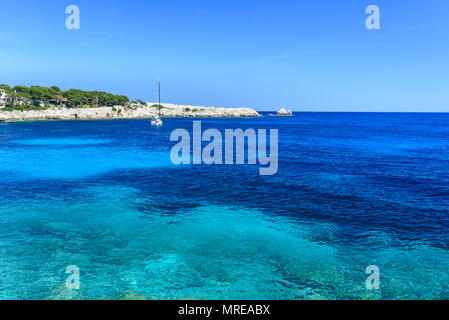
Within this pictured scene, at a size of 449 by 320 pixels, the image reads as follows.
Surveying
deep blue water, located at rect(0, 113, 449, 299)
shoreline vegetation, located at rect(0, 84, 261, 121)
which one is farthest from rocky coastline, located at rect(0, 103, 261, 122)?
deep blue water, located at rect(0, 113, 449, 299)

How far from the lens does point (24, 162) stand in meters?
39.3

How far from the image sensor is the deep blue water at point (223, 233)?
12.9m

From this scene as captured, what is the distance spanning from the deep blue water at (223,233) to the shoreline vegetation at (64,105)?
9482 centimetres

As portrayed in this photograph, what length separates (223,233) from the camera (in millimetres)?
18453

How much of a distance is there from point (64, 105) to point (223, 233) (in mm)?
144181

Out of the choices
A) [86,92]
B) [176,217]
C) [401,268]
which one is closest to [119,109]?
[86,92]

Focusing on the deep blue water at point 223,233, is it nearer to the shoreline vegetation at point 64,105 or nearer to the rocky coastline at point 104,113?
the rocky coastline at point 104,113

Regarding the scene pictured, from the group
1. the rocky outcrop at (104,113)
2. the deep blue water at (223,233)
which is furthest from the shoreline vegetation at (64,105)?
the deep blue water at (223,233)

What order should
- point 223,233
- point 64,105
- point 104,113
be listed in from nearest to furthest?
point 223,233
point 64,105
point 104,113

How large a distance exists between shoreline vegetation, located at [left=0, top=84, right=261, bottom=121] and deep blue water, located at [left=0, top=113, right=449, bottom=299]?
Answer: 311ft

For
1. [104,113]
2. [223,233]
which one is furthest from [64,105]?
[223,233]

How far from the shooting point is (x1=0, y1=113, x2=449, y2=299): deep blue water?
Result: 42.3 ft

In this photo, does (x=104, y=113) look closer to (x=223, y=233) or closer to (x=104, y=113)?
(x=104, y=113)
